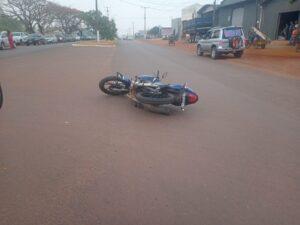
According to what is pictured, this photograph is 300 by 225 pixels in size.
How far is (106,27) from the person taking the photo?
64875 millimetres

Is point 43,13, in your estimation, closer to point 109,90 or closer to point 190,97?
point 109,90

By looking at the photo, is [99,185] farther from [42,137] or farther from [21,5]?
[21,5]

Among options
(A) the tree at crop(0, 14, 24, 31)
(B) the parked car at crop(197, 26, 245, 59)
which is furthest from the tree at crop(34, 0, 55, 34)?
(B) the parked car at crop(197, 26, 245, 59)

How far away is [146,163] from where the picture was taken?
4.08m

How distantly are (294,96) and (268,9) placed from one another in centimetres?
2749

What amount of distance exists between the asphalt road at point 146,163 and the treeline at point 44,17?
41338 mm

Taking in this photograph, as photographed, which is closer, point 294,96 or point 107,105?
point 107,105

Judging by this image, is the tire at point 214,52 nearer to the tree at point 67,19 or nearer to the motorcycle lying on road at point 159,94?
the motorcycle lying on road at point 159,94

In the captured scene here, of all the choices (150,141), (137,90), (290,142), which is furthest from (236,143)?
(137,90)

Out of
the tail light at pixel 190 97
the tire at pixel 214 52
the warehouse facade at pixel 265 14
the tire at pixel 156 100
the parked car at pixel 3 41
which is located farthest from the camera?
the warehouse facade at pixel 265 14

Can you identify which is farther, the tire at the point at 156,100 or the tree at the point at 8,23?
the tree at the point at 8,23

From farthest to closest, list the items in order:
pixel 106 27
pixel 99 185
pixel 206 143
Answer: pixel 106 27 → pixel 206 143 → pixel 99 185

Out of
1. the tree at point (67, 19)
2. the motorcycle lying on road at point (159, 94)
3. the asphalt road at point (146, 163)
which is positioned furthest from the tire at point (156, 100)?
the tree at point (67, 19)

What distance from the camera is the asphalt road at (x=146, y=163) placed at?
302cm
